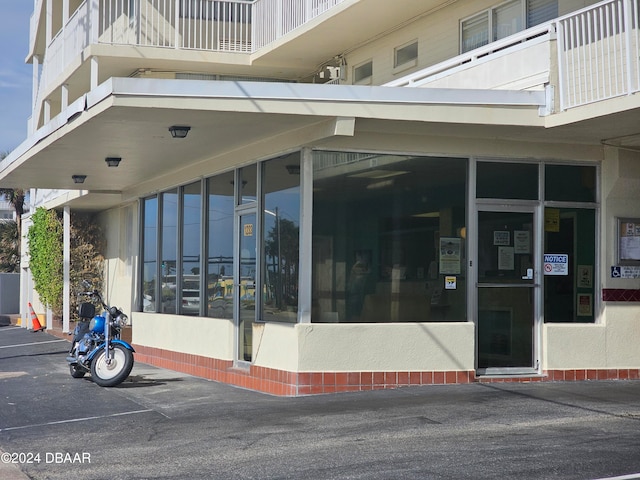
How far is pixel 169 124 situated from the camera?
35.7 ft

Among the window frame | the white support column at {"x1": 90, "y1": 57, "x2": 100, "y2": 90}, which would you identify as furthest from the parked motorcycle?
the window frame

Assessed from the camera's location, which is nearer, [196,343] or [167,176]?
[196,343]

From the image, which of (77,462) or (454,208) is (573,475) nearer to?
(77,462)

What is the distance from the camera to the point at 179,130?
11.0 metres

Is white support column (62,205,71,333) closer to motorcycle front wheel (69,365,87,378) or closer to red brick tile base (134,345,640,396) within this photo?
motorcycle front wheel (69,365,87,378)

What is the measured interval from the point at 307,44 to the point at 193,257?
4847mm

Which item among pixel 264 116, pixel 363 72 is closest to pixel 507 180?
pixel 264 116

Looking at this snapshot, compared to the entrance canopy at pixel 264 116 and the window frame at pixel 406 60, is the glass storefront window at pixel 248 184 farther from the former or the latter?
the window frame at pixel 406 60

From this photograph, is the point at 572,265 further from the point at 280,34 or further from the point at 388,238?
the point at 280,34

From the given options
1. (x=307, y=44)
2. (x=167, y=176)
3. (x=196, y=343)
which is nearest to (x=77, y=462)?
(x=196, y=343)

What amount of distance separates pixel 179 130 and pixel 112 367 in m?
3.54

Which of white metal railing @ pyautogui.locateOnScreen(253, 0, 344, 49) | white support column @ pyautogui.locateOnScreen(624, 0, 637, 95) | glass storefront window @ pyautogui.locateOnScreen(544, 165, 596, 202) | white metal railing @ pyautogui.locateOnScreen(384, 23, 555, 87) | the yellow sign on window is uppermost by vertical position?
white metal railing @ pyautogui.locateOnScreen(253, 0, 344, 49)

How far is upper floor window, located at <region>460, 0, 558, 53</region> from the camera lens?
12.9m

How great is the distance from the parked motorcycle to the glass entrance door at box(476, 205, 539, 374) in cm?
481
